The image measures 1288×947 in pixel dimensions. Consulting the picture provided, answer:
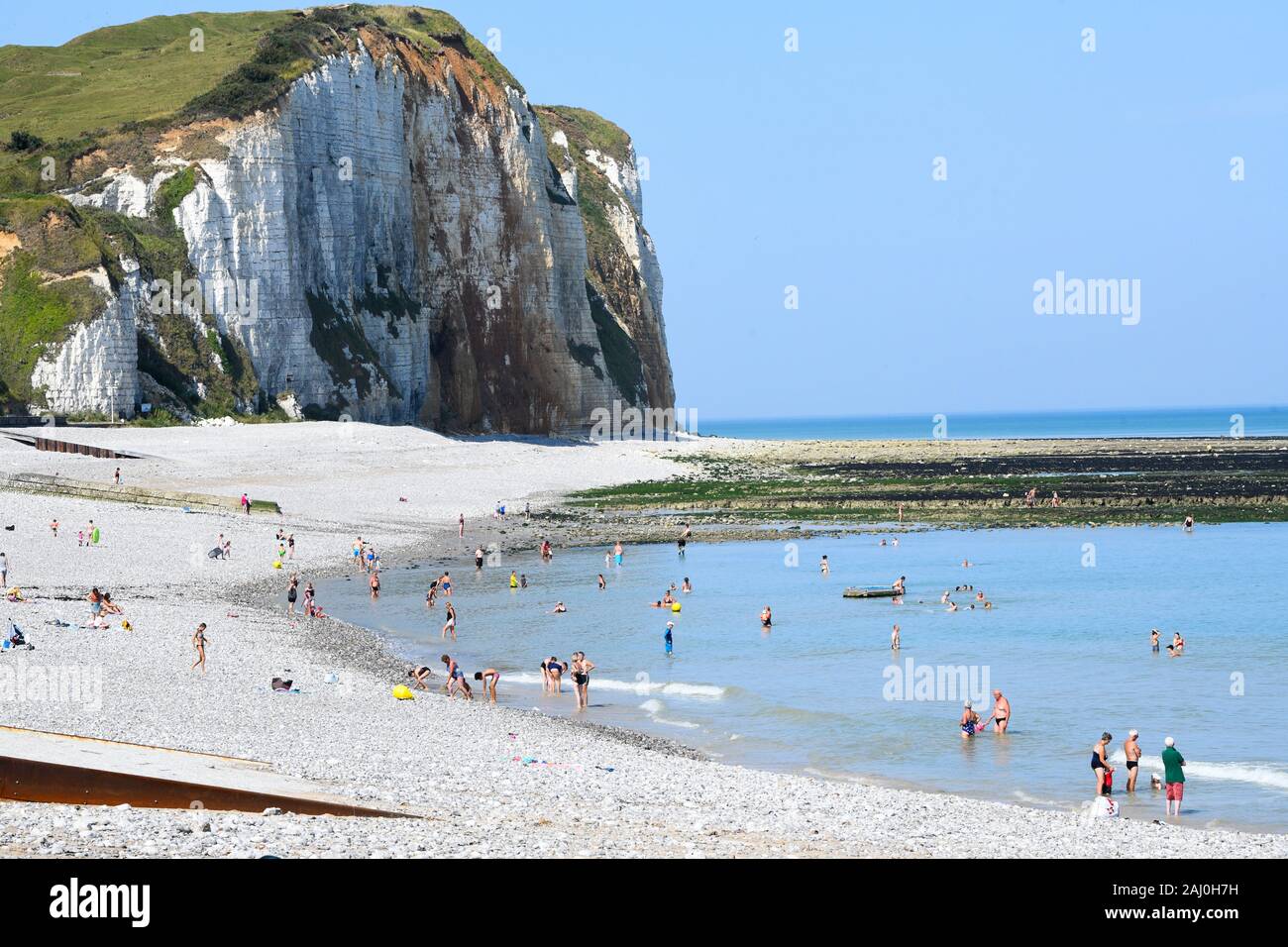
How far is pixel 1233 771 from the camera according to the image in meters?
19.1

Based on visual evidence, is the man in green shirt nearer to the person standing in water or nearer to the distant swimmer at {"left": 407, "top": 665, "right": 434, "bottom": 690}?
the person standing in water

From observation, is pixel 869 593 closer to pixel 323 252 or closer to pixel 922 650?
pixel 922 650

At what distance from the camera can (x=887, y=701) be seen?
79.7 feet

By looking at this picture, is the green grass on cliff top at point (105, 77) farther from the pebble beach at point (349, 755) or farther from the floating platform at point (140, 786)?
the floating platform at point (140, 786)

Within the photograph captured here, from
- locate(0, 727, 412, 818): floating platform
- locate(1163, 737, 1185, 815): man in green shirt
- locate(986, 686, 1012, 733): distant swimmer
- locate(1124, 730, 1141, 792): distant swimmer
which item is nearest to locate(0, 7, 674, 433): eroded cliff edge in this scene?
locate(986, 686, 1012, 733): distant swimmer

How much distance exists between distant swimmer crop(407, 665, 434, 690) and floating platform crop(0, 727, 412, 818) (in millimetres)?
11849

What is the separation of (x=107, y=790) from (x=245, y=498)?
Result: 127 feet

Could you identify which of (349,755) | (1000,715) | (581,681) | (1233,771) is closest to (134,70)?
(581,681)

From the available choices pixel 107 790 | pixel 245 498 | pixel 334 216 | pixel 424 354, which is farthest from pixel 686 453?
pixel 107 790

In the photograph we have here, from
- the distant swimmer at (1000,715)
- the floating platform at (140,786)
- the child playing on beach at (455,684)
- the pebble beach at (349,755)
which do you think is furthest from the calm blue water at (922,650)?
the floating platform at (140,786)

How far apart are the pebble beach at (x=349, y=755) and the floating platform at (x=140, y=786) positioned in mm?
449
